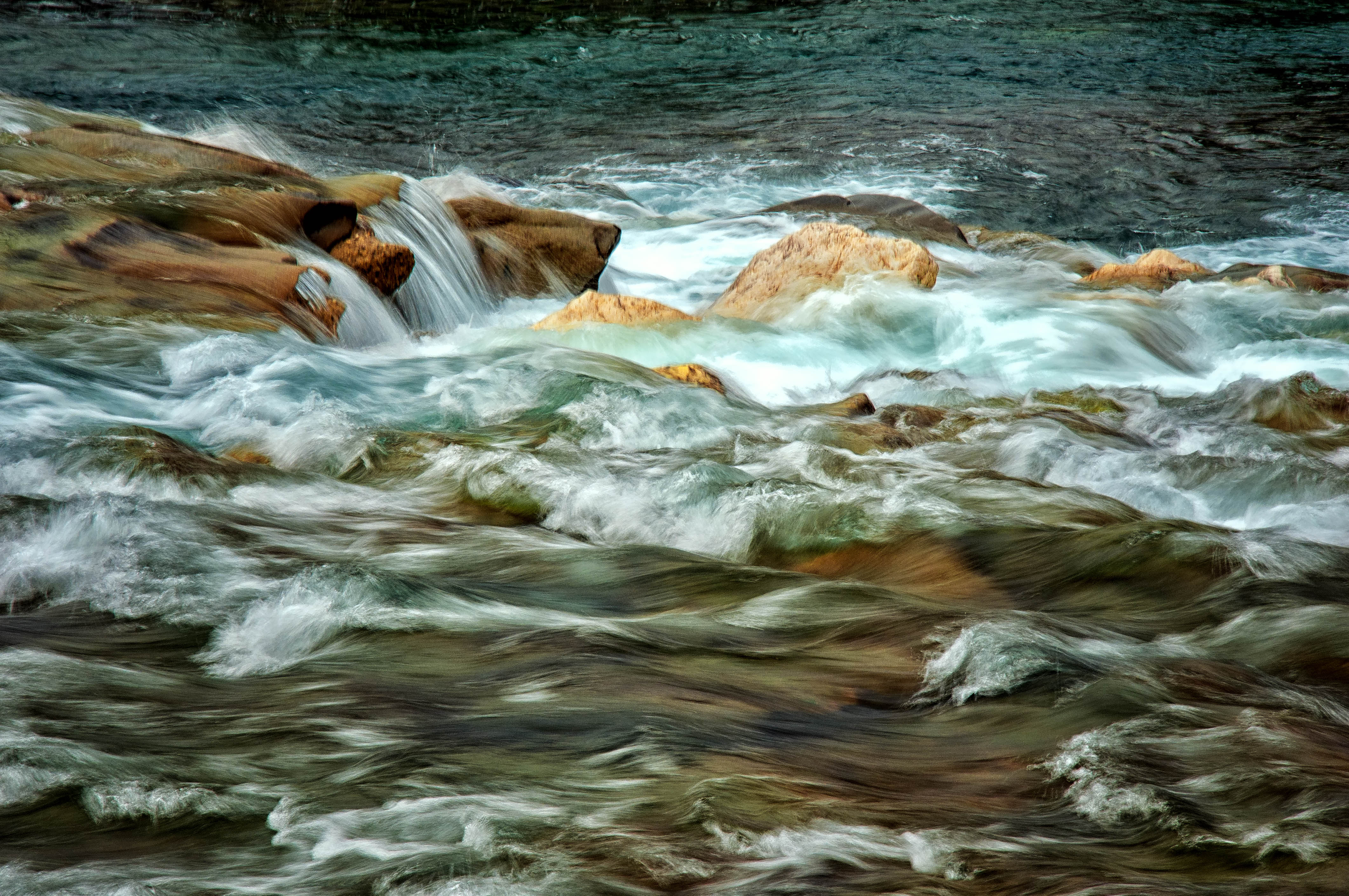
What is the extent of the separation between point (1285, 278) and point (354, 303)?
9.01 meters

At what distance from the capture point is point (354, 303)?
8.52m

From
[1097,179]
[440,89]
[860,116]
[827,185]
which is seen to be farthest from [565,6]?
[1097,179]

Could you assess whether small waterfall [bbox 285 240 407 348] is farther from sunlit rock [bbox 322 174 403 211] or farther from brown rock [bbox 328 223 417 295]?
sunlit rock [bbox 322 174 403 211]

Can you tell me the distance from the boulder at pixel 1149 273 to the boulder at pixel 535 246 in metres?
4.99

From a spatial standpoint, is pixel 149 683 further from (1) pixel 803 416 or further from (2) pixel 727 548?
(1) pixel 803 416

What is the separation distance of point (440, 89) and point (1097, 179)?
459 inches

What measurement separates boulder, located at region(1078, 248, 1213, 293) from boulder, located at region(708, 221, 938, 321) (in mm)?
1933

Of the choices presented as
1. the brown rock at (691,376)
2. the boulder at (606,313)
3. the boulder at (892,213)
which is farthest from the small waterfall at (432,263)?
the boulder at (892,213)

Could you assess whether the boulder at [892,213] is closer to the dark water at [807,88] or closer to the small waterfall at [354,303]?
the dark water at [807,88]

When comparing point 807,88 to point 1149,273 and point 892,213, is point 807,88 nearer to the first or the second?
point 892,213

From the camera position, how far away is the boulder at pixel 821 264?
424 inches

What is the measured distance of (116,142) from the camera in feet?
31.3

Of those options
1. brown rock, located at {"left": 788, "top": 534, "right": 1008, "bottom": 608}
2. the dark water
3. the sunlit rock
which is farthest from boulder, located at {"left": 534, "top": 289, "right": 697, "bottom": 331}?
the dark water

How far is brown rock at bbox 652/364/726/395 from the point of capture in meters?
7.37
